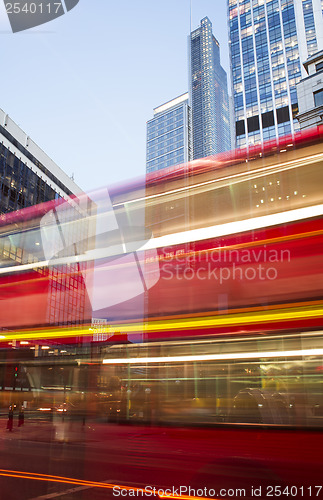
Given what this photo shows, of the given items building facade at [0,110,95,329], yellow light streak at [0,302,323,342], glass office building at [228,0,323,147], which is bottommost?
yellow light streak at [0,302,323,342]

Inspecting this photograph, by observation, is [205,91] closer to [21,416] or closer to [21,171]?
[21,171]

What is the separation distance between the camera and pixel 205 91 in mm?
173125

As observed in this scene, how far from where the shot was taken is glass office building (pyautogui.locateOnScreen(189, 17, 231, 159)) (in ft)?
557

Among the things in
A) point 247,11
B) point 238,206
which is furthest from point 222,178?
point 247,11

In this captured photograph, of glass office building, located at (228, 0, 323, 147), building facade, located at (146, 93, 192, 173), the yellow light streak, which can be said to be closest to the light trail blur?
the yellow light streak

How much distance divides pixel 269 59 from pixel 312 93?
152 feet

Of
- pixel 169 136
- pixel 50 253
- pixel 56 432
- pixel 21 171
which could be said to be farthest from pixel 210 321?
pixel 169 136

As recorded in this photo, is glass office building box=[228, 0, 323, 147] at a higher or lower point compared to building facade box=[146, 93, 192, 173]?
lower

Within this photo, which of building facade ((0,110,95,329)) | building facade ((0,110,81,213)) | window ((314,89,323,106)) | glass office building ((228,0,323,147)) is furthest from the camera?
glass office building ((228,0,323,147))

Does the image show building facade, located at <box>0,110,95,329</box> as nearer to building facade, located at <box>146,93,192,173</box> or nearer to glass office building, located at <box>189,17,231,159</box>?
building facade, located at <box>146,93,192,173</box>

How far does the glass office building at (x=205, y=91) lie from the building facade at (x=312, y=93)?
13991 centimetres

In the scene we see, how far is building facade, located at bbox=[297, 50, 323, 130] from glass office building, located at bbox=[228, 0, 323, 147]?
100ft

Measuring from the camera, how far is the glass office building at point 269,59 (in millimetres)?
61344

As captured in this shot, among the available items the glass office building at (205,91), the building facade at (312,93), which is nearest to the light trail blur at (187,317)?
the building facade at (312,93)
